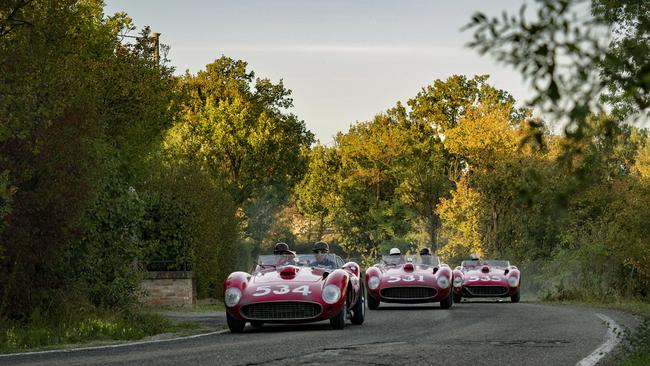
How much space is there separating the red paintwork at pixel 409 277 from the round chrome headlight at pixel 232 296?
26.9ft

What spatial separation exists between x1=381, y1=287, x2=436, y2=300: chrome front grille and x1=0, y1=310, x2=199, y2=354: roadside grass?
7.14m

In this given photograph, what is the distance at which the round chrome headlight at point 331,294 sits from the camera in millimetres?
15336

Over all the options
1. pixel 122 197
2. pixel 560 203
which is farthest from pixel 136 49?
pixel 560 203

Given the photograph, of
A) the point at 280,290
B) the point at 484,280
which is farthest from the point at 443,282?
the point at 280,290

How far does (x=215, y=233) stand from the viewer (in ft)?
93.1

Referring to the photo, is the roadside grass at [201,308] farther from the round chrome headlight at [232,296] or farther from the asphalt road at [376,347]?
the round chrome headlight at [232,296]

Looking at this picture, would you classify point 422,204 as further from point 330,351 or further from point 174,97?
point 330,351

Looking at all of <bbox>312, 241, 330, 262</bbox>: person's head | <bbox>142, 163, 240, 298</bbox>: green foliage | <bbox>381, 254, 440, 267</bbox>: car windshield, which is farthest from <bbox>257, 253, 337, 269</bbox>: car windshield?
<bbox>142, 163, 240, 298</bbox>: green foliage

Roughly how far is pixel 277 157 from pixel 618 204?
24.5 m

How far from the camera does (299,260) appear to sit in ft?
57.9

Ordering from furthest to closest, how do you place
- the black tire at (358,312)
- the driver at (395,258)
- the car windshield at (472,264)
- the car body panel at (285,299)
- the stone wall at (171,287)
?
1. the car windshield at (472,264)
2. the stone wall at (171,287)
3. the driver at (395,258)
4. the black tire at (358,312)
5. the car body panel at (285,299)

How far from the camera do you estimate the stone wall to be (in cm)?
2661

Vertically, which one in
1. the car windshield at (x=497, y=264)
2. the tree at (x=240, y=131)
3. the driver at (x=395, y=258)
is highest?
the tree at (x=240, y=131)

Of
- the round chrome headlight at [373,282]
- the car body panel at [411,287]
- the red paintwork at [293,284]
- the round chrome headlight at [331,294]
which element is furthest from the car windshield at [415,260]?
the round chrome headlight at [331,294]
